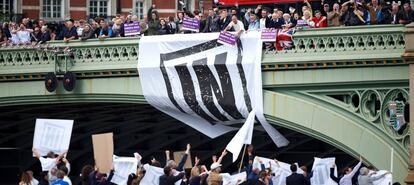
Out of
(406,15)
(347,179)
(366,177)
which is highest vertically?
A: (406,15)

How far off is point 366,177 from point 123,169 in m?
6.46

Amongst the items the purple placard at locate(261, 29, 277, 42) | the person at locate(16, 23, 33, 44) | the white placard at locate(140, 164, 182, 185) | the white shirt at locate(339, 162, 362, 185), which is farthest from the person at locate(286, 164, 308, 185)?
the person at locate(16, 23, 33, 44)

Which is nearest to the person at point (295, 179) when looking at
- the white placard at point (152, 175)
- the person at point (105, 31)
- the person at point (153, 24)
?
the white placard at point (152, 175)

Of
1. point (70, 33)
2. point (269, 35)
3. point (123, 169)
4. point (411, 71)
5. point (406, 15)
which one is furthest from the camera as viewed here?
point (70, 33)

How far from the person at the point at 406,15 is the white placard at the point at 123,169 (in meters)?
7.46

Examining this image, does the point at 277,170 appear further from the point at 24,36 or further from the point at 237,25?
the point at 24,36

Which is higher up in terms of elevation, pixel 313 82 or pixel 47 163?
pixel 313 82

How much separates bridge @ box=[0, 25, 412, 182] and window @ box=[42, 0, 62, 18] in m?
18.5

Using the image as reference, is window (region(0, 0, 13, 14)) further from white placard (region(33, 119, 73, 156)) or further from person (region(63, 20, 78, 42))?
white placard (region(33, 119, 73, 156))

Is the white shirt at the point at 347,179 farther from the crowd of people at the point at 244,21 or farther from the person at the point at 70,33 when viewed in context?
the person at the point at 70,33

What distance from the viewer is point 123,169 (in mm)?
49312

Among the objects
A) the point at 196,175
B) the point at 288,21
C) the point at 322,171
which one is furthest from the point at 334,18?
the point at 196,175

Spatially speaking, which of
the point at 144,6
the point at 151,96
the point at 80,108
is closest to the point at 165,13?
the point at 144,6

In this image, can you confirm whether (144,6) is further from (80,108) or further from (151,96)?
(151,96)
